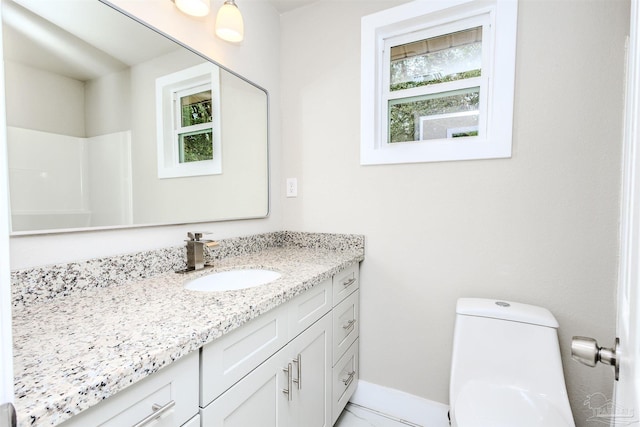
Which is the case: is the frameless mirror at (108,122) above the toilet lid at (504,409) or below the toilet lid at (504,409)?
above

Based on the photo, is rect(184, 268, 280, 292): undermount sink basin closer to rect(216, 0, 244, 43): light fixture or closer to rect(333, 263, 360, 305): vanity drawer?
rect(333, 263, 360, 305): vanity drawer

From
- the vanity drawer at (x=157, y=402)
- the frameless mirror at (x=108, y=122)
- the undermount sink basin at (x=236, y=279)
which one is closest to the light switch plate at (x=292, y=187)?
the frameless mirror at (x=108, y=122)

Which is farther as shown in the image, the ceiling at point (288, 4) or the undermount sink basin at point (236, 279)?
the ceiling at point (288, 4)

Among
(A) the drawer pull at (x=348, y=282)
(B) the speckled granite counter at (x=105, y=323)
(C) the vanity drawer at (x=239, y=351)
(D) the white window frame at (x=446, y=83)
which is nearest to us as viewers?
(B) the speckled granite counter at (x=105, y=323)

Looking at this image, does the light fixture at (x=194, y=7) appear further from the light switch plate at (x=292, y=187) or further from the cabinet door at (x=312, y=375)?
the cabinet door at (x=312, y=375)

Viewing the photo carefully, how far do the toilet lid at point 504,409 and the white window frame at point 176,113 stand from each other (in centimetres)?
145

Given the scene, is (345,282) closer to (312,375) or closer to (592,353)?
(312,375)

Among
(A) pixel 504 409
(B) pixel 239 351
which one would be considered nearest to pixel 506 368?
(A) pixel 504 409

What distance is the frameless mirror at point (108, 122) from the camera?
819 mm

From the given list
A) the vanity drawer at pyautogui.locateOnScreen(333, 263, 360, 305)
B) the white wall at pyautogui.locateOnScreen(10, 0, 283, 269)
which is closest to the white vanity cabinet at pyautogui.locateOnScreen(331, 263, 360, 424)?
the vanity drawer at pyautogui.locateOnScreen(333, 263, 360, 305)

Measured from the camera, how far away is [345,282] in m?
1.50

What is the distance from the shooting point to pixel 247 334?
32.4 inches

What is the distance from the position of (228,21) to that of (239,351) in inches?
55.4

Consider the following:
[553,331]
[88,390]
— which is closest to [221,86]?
[88,390]
